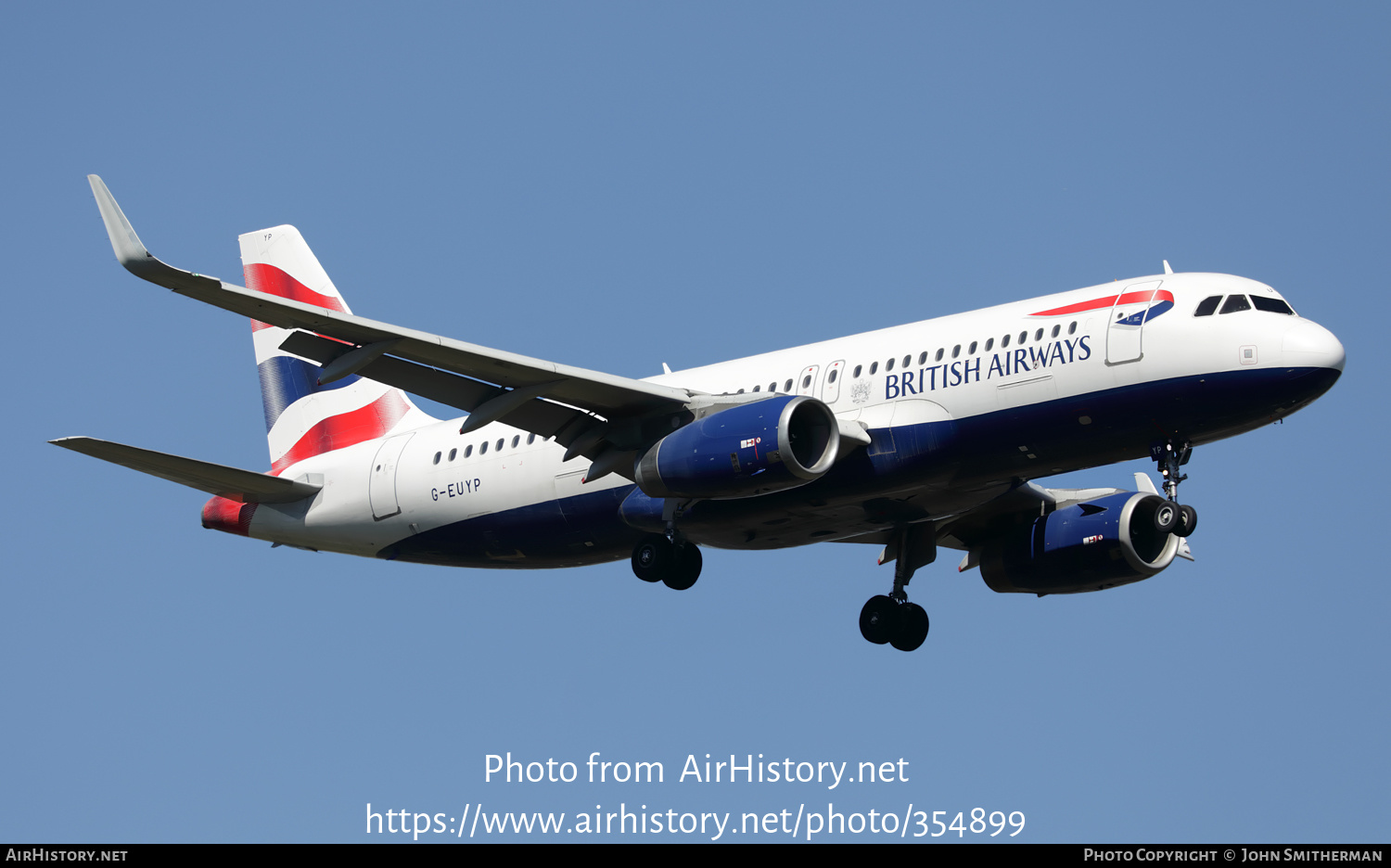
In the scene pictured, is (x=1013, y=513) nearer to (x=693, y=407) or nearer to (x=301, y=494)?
(x=693, y=407)

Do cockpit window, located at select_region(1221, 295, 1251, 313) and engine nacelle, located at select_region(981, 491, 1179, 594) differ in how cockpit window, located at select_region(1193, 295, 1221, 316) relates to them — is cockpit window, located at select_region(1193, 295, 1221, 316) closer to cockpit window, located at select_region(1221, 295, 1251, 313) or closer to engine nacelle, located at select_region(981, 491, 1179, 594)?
cockpit window, located at select_region(1221, 295, 1251, 313)

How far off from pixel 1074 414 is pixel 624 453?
8.34 metres

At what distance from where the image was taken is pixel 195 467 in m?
36.5

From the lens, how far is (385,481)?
127ft

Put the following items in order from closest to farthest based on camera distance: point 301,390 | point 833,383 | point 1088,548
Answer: point 833,383, point 1088,548, point 301,390

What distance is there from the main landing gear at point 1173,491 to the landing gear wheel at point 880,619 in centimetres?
793

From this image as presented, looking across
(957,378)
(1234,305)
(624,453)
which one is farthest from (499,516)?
(1234,305)

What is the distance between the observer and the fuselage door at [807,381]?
33.8 metres

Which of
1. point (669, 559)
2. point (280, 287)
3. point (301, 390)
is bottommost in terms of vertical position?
point (669, 559)

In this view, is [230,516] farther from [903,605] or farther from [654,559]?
[903,605]

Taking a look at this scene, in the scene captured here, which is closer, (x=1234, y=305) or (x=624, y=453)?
(x=1234, y=305)

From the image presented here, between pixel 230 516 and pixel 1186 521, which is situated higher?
pixel 230 516

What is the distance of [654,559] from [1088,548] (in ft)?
29.0

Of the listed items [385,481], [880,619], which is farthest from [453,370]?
[880,619]
